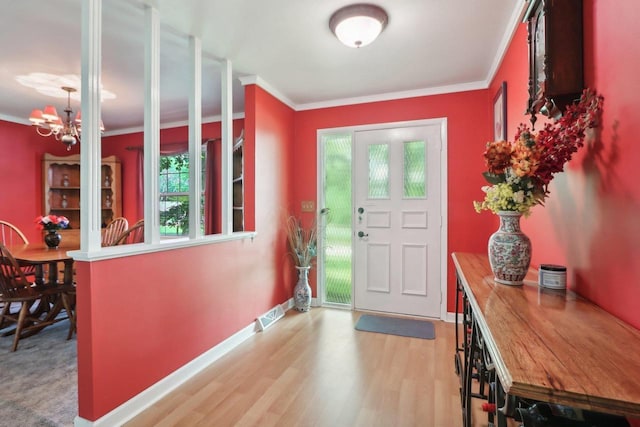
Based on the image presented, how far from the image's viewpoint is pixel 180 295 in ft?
6.97

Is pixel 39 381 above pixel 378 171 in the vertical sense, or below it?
below

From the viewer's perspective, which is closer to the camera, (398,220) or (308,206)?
(398,220)

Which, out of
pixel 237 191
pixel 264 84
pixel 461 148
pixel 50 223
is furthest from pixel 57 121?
pixel 461 148

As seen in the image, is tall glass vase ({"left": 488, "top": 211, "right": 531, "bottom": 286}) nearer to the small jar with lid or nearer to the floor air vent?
the small jar with lid

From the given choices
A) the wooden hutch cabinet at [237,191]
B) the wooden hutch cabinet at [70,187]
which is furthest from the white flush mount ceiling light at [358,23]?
the wooden hutch cabinet at [70,187]

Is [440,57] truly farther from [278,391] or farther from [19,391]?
[19,391]

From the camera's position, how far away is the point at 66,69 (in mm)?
2758

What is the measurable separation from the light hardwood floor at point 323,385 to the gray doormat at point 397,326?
10 centimetres

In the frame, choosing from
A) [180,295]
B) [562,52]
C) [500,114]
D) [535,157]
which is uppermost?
[500,114]

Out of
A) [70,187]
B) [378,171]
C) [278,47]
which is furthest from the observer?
[70,187]

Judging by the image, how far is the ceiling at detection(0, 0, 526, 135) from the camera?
1.91 m

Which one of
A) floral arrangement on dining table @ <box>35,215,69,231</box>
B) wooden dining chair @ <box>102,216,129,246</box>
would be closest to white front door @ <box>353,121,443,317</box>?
wooden dining chair @ <box>102,216,129,246</box>

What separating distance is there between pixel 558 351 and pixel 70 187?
19.4 ft

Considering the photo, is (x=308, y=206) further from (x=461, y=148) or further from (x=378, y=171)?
(x=461, y=148)
